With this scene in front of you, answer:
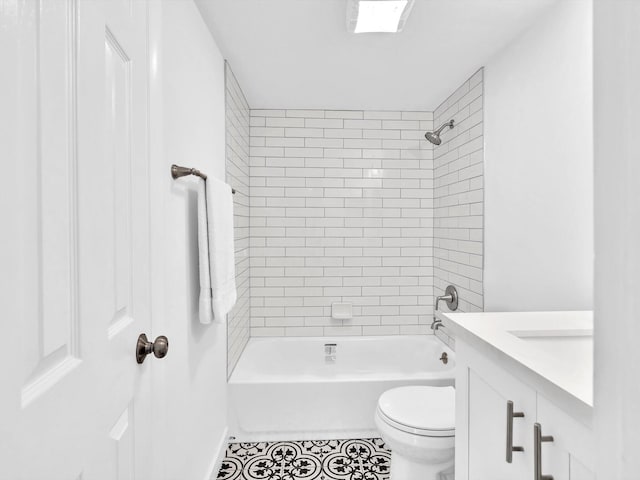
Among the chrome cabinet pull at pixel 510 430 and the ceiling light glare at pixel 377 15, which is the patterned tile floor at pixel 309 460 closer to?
the chrome cabinet pull at pixel 510 430

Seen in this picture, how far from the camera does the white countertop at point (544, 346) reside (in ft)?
2.43

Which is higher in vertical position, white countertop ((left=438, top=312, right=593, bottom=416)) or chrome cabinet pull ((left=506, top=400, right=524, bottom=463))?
white countertop ((left=438, top=312, right=593, bottom=416))

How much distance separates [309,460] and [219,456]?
1.71 ft

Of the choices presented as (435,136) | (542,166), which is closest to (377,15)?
(542,166)

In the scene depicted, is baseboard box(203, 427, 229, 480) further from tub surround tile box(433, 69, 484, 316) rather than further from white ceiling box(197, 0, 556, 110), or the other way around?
white ceiling box(197, 0, 556, 110)

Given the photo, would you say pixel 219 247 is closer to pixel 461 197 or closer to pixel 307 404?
pixel 307 404

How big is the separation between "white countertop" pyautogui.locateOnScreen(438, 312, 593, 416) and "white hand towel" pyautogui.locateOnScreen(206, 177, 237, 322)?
97 centimetres

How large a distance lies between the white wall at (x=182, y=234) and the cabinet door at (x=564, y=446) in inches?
37.9

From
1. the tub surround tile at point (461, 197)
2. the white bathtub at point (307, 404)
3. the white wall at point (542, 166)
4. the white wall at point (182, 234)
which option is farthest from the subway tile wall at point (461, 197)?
the white wall at point (182, 234)

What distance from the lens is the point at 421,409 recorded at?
5.78ft

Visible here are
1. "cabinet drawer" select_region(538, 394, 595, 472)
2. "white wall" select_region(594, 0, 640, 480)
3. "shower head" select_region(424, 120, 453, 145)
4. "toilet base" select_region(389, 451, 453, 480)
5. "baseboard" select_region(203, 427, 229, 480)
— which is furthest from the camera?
"shower head" select_region(424, 120, 453, 145)

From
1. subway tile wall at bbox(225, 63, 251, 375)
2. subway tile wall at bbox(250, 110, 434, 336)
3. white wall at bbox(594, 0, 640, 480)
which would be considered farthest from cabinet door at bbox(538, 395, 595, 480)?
subway tile wall at bbox(250, 110, 434, 336)

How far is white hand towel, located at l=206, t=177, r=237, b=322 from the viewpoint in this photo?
159cm

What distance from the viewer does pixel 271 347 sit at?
2971mm
